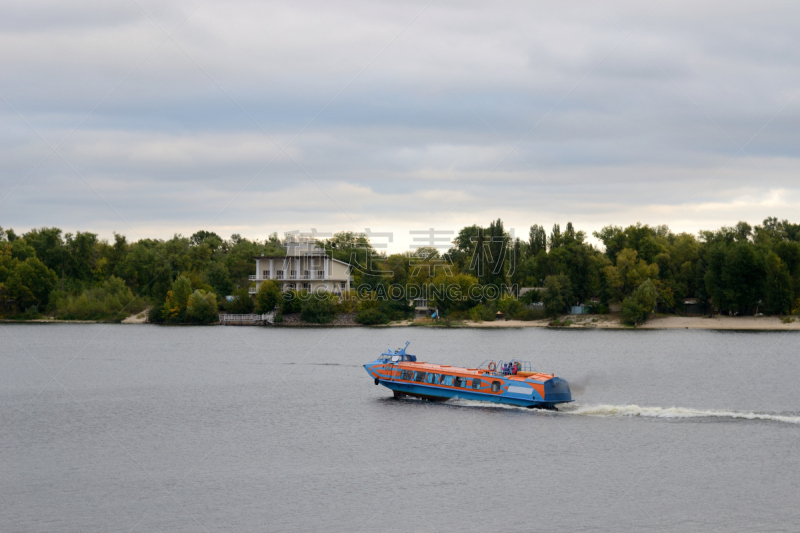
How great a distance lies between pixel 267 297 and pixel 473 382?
9147cm

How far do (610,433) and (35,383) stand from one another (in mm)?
48333

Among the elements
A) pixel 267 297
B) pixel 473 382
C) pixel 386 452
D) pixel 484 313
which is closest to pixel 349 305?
pixel 267 297

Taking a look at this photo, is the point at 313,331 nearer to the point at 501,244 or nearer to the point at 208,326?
the point at 208,326

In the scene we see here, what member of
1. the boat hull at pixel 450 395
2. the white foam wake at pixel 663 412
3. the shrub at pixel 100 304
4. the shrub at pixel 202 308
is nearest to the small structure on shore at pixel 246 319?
the shrub at pixel 202 308

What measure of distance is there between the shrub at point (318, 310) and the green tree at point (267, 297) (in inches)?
233

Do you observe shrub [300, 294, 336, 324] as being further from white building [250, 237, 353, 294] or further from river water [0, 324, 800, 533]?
river water [0, 324, 800, 533]

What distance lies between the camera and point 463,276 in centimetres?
13288

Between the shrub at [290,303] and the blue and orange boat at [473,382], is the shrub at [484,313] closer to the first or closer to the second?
the shrub at [290,303]

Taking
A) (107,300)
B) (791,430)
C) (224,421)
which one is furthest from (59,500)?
(107,300)

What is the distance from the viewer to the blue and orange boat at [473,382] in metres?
47.8

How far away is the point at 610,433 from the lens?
42719mm

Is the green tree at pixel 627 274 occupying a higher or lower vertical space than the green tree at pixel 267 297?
higher

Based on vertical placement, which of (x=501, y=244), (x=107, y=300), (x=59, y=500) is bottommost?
(x=59, y=500)

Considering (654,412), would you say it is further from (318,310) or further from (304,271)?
(304,271)
